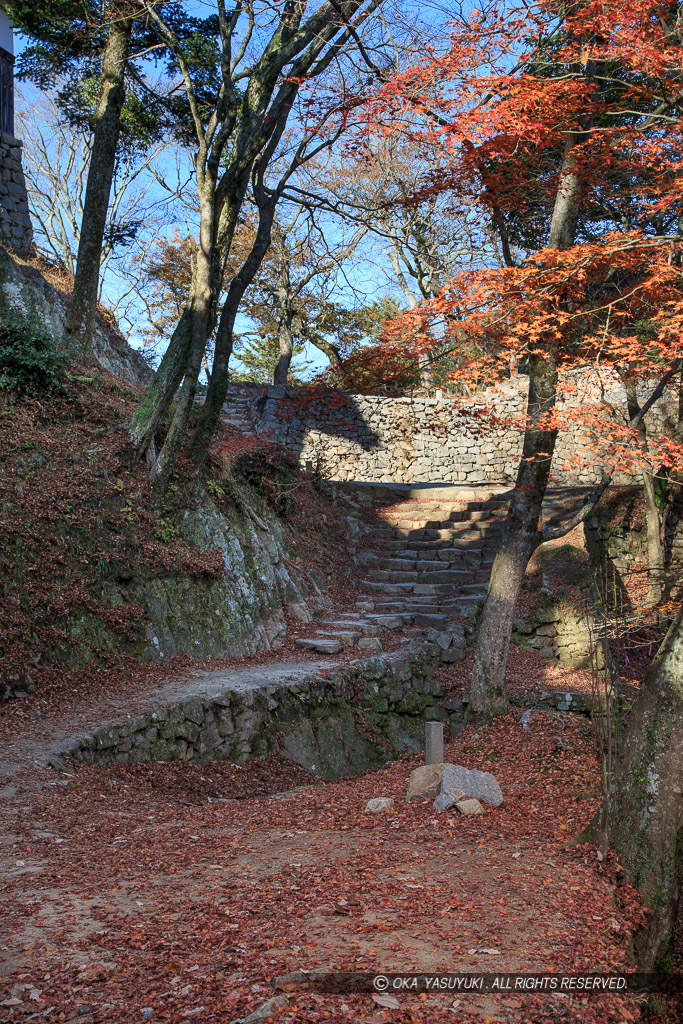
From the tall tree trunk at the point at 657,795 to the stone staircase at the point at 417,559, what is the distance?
225 inches

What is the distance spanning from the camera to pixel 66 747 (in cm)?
616

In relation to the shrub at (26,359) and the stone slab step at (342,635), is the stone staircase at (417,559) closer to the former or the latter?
the stone slab step at (342,635)

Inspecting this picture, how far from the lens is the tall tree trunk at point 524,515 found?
7992 millimetres

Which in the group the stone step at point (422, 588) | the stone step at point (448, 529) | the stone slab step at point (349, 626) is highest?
the stone step at point (448, 529)

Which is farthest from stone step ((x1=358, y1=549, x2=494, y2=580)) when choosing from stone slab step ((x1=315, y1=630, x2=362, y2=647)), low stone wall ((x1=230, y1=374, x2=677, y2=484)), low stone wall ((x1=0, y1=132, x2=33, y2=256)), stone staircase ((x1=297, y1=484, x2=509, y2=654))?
low stone wall ((x1=0, y1=132, x2=33, y2=256))

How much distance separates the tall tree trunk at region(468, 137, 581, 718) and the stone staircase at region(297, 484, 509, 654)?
2207mm

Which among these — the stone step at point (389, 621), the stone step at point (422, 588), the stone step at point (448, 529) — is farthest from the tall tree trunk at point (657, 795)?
the stone step at point (448, 529)

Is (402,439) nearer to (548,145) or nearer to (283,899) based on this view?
(548,145)

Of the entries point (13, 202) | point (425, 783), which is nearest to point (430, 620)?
point (425, 783)

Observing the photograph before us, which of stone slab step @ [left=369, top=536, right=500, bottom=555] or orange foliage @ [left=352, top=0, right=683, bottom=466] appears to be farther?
stone slab step @ [left=369, top=536, right=500, bottom=555]

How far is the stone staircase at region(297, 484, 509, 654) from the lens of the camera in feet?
36.9

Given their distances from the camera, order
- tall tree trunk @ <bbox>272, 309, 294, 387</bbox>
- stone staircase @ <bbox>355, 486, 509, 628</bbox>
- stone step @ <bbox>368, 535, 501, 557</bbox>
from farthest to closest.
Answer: tall tree trunk @ <bbox>272, 309, 294, 387</bbox> → stone step @ <bbox>368, 535, 501, 557</bbox> → stone staircase @ <bbox>355, 486, 509, 628</bbox>

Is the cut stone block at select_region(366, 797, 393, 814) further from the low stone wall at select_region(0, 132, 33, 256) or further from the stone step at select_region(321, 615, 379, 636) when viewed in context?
the low stone wall at select_region(0, 132, 33, 256)

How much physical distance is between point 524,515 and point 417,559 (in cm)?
560
